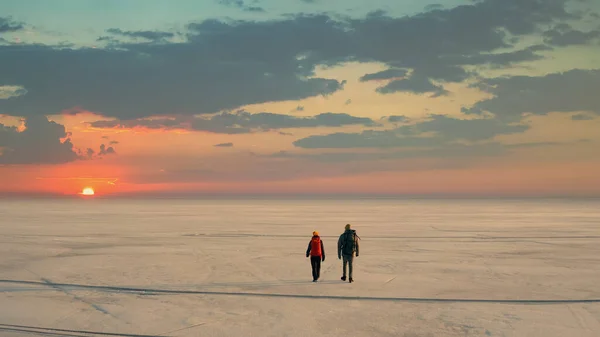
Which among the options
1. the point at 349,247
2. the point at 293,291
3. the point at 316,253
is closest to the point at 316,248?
the point at 316,253

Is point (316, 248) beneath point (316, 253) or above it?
above

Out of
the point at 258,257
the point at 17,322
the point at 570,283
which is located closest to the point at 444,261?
the point at 570,283

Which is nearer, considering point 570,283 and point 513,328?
point 513,328

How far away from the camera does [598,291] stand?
15633 millimetres

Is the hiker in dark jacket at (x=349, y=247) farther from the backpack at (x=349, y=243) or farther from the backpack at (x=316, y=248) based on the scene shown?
the backpack at (x=316, y=248)

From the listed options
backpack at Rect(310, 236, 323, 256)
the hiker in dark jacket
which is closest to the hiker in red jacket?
backpack at Rect(310, 236, 323, 256)

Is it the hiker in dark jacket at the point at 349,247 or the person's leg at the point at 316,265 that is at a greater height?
the hiker in dark jacket at the point at 349,247

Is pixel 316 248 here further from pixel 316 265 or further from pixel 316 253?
pixel 316 265

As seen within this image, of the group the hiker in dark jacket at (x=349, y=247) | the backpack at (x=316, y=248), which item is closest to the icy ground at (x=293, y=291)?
the hiker in dark jacket at (x=349, y=247)

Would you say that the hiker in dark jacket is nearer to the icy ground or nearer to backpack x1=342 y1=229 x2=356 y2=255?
backpack x1=342 y1=229 x2=356 y2=255

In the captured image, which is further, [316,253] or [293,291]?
[316,253]

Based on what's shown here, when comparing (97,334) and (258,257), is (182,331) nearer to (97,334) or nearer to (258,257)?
(97,334)

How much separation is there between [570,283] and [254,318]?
9.81m

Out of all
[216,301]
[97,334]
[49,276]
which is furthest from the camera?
[49,276]
